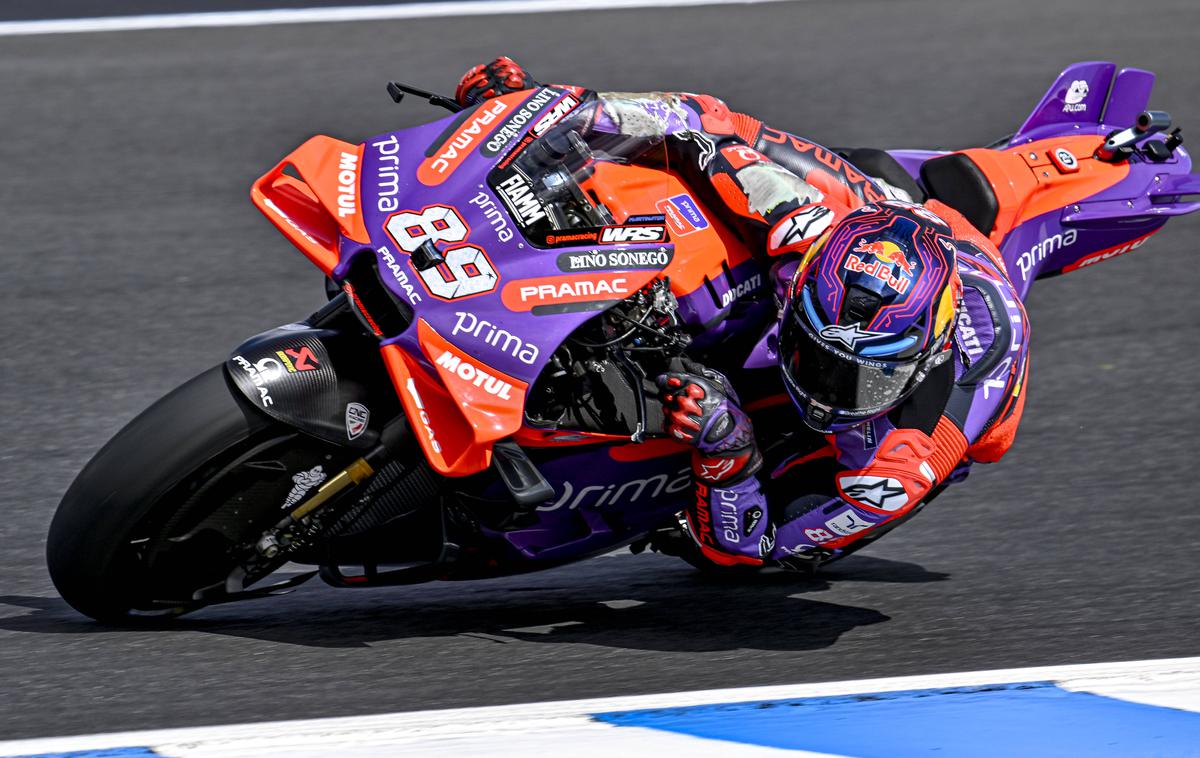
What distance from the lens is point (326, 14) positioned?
1027 centimetres

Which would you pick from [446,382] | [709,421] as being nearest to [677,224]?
[709,421]

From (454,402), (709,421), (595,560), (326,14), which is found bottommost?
(595,560)

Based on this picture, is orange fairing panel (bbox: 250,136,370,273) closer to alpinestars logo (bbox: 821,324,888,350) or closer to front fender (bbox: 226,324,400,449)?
front fender (bbox: 226,324,400,449)

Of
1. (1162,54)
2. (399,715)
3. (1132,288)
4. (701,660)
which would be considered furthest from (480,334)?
(1162,54)

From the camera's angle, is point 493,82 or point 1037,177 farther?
point 1037,177

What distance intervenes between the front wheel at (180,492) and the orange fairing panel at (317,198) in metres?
0.39

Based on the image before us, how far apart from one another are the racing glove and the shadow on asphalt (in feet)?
4.52

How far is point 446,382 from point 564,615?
1204mm

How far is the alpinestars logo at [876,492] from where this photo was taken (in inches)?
163

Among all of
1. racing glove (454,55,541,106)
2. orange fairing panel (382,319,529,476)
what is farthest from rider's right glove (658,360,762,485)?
racing glove (454,55,541,106)

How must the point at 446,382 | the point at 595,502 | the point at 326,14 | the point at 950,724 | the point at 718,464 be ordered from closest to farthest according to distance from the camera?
the point at 446,382
the point at 950,724
the point at 718,464
the point at 595,502
the point at 326,14

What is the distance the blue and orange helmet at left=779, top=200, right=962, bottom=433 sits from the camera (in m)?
3.85

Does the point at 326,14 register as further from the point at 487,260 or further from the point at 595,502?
the point at 487,260

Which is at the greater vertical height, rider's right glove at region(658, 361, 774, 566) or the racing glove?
the racing glove
